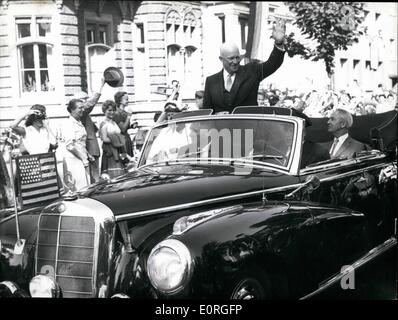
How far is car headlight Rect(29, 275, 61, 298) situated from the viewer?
2576 millimetres

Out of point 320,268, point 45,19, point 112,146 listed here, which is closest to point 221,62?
point 112,146

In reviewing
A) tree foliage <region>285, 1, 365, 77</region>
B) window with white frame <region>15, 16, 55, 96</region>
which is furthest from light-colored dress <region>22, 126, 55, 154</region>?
tree foliage <region>285, 1, 365, 77</region>

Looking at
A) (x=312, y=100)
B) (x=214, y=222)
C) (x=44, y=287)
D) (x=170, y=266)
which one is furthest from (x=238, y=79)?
(x=44, y=287)

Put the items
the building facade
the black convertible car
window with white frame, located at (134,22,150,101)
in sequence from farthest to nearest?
window with white frame, located at (134,22,150,101), the building facade, the black convertible car

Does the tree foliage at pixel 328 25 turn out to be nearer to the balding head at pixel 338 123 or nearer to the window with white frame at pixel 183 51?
the balding head at pixel 338 123

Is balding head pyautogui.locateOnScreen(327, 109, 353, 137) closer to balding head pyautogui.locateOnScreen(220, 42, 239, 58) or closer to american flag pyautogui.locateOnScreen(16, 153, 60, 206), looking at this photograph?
balding head pyautogui.locateOnScreen(220, 42, 239, 58)

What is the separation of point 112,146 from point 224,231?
102 cm

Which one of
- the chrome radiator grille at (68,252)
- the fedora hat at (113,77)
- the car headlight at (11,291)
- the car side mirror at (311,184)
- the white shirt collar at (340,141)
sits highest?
the fedora hat at (113,77)

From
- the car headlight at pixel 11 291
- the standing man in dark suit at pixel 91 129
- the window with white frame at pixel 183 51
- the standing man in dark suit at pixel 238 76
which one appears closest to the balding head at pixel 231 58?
the standing man in dark suit at pixel 238 76

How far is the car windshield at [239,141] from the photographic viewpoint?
10.2 ft

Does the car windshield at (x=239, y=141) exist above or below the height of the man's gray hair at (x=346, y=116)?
below

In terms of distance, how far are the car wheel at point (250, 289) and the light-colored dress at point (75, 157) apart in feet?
3.51

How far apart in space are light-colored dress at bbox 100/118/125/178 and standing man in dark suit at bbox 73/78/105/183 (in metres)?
0.04

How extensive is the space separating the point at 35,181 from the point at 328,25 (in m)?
2.00
